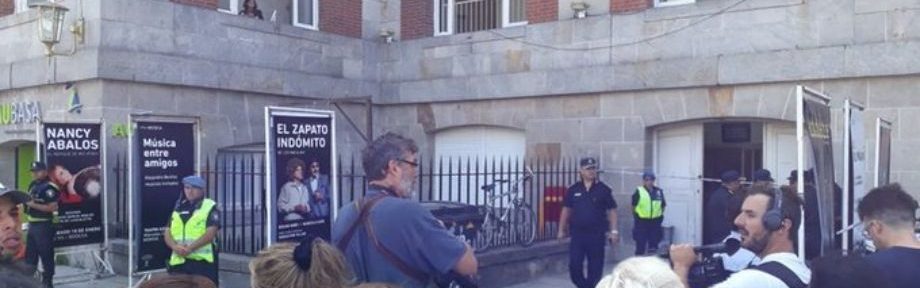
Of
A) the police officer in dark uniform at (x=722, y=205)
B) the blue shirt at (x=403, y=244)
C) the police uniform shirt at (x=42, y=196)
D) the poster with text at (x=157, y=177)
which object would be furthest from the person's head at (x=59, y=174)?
the police officer in dark uniform at (x=722, y=205)

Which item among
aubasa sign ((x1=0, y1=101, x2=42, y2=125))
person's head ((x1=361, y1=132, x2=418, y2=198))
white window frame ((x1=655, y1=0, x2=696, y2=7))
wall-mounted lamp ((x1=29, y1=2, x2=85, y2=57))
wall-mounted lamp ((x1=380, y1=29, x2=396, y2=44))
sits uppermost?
white window frame ((x1=655, y1=0, x2=696, y2=7))

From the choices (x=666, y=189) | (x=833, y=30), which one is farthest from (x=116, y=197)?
(x=833, y=30)

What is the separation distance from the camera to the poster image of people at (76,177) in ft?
32.7

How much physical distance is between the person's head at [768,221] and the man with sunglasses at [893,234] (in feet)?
1.18

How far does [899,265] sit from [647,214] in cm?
804

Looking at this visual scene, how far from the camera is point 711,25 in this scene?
1199 cm

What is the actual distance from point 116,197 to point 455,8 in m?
6.80

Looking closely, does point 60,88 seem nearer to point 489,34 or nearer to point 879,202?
point 489,34

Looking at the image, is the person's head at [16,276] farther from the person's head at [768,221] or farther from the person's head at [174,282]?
the person's head at [768,221]

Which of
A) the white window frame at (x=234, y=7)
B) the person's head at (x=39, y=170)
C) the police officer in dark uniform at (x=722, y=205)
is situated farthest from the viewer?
the white window frame at (x=234, y=7)

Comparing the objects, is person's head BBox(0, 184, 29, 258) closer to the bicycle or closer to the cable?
the bicycle

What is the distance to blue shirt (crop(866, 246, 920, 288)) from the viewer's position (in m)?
3.39

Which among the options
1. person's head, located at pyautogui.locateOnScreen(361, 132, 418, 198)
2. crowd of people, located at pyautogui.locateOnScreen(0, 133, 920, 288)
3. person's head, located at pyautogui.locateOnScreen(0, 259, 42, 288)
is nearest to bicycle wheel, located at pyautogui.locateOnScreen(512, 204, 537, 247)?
crowd of people, located at pyautogui.locateOnScreen(0, 133, 920, 288)

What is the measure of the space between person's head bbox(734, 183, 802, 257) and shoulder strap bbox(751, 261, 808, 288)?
9.6 inches
